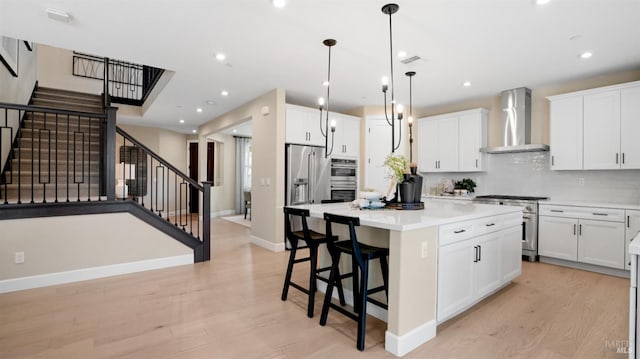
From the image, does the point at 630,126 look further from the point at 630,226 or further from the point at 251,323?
the point at 251,323

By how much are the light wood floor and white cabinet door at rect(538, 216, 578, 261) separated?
1.89 feet

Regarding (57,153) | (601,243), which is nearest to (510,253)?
(601,243)

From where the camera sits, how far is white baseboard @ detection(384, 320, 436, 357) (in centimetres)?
216

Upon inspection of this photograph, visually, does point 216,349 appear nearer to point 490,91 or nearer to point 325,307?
point 325,307

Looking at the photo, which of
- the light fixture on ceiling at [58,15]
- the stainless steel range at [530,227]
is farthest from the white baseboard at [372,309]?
the light fixture on ceiling at [58,15]

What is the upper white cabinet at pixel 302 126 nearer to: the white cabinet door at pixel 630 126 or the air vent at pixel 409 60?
the air vent at pixel 409 60

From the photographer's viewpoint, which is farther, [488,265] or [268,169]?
[268,169]

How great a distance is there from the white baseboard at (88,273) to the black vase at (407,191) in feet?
10.1

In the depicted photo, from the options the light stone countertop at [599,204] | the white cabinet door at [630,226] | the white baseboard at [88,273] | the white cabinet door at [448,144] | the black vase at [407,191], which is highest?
the white cabinet door at [448,144]

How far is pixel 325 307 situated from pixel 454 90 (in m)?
4.32

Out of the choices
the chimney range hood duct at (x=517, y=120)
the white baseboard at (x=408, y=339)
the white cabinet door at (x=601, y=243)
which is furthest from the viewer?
the chimney range hood duct at (x=517, y=120)

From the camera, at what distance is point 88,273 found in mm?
3732

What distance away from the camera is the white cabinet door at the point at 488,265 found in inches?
113

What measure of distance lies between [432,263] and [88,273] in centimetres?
390
